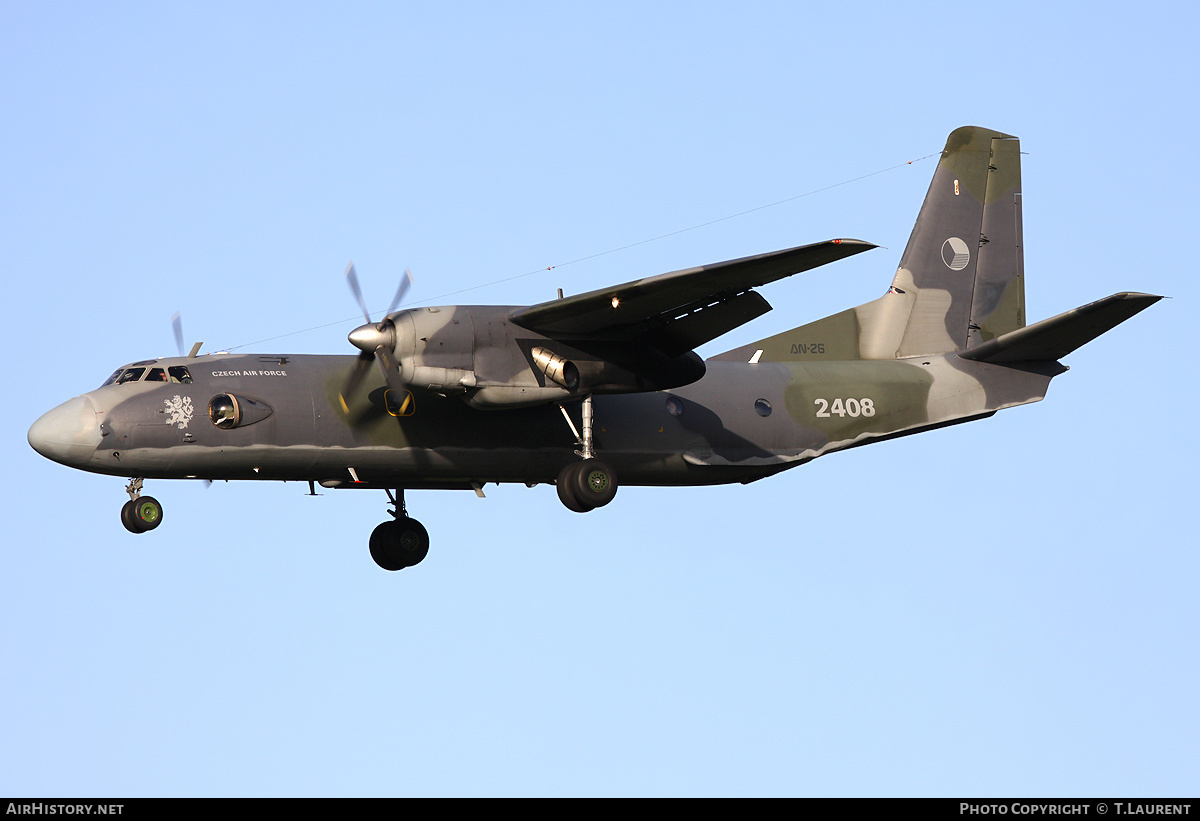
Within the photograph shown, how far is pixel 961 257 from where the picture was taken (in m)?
27.7

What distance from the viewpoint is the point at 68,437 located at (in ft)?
66.8

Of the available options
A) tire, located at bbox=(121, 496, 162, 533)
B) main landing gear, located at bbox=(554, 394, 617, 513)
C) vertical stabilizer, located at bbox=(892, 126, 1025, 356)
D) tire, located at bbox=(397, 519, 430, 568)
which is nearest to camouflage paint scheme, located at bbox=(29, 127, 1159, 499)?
tire, located at bbox=(121, 496, 162, 533)

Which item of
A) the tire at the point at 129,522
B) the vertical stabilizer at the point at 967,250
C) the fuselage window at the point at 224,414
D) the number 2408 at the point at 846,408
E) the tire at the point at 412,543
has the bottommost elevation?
the tire at the point at 412,543

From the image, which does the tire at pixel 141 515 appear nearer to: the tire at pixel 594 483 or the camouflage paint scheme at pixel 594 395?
the camouflage paint scheme at pixel 594 395

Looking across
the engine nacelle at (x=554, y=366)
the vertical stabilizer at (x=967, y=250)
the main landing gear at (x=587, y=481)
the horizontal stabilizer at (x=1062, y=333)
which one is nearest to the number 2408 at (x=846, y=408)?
the horizontal stabilizer at (x=1062, y=333)

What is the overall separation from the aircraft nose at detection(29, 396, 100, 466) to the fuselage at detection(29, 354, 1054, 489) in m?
0.02

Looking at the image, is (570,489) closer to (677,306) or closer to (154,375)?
(677,306)

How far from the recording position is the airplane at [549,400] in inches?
816

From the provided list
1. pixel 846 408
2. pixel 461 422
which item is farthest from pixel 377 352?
pixel 846 408

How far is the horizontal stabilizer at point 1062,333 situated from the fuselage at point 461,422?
1.08ft

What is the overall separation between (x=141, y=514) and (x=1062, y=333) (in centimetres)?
1424

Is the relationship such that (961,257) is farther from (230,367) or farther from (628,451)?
(230,367)

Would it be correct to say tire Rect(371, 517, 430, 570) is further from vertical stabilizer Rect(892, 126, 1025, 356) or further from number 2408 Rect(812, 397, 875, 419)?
vertical stabilizer Rect(892, 126, 1025, 356)
